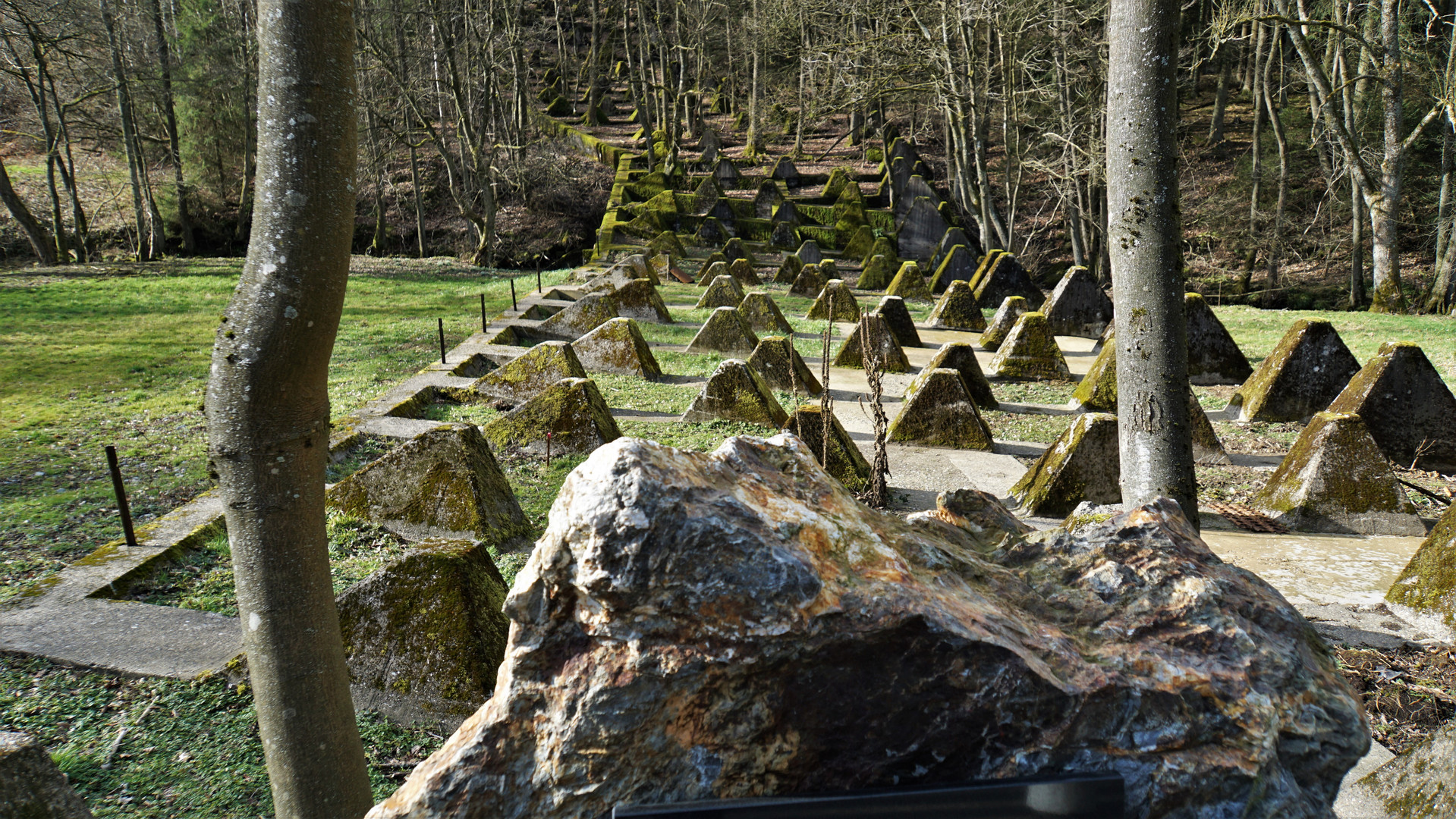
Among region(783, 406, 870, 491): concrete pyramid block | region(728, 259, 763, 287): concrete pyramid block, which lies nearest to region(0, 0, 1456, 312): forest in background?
region(728, 259, 763, 287): concrete pyramid block

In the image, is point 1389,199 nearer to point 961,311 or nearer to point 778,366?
point 961,311

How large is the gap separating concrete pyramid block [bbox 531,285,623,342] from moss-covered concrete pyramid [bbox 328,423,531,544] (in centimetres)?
643

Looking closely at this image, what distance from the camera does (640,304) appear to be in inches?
522

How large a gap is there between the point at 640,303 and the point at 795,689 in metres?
11.8

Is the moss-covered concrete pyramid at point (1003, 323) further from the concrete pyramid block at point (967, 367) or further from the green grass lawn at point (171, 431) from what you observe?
the concrete pyramid block at point (967, 367)

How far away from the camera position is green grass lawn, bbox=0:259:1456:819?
10.0 ft

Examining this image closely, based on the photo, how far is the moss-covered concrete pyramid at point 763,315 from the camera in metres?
12.7

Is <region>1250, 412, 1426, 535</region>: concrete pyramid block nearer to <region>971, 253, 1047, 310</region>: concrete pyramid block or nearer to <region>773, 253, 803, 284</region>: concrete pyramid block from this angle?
<region>971, 253, 1047, 310</region>: concrete pyramid block

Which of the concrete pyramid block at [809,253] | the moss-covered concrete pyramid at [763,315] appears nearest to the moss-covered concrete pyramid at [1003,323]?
the moss-covered concrete pyramid at [763,315]

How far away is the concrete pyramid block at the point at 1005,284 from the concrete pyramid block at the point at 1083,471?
10833mm

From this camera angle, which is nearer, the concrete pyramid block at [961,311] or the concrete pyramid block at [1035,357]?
the concrete pyramid block at [1035,357]

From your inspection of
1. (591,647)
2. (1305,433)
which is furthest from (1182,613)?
(1305,433)

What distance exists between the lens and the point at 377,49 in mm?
17203

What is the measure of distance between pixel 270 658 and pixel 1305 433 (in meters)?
6.49
